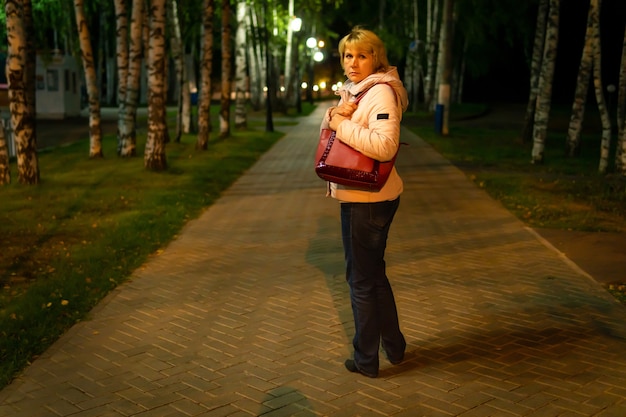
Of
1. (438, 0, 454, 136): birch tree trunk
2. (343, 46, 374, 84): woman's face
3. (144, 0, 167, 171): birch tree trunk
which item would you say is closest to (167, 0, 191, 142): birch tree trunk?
(144, 0, 167, 171): birch tree trunk

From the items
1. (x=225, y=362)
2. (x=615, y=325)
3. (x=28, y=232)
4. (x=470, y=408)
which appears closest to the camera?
(x=470, y=408)

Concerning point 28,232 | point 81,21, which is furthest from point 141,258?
point 81,21

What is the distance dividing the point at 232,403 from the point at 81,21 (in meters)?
15.9

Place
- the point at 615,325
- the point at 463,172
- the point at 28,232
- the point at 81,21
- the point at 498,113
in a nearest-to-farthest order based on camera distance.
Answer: the point at 615,325, the point at 28,232, the point at 463,172, the point at 81,21, the point at 498,113

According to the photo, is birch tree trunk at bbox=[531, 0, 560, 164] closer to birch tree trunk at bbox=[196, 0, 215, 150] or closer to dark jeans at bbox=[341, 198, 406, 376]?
birch tree trunk at bbox=[196, 0, 215, 150]

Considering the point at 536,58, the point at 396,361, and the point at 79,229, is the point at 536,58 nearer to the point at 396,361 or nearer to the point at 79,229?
the point at 79,229

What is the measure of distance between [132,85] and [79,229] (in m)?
9.66

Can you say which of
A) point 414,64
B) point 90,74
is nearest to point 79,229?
point 90,74

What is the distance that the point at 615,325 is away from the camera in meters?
6.33

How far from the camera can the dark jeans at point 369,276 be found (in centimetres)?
493

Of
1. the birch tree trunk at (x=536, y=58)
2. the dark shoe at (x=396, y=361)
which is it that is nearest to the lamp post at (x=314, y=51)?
the birch tree trunk at (x=536, y=58)

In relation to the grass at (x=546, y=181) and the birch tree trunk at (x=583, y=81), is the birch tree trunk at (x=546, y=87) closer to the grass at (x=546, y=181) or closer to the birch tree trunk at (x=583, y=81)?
the grass at (x=546, y=181)

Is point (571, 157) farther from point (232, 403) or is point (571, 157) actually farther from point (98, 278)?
point (232, 403)

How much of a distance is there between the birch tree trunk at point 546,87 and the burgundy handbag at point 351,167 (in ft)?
50.2
